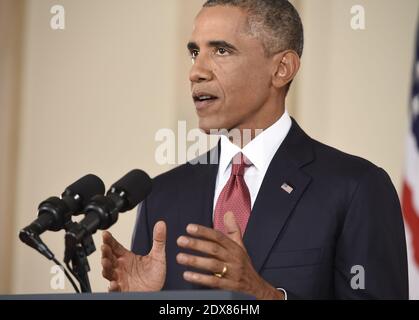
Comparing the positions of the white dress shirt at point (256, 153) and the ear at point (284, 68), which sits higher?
the ear at point (284, 68)

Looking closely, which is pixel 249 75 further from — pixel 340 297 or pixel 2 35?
pixel 2 35

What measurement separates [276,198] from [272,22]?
550 mm

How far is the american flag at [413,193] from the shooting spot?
2.43 meters

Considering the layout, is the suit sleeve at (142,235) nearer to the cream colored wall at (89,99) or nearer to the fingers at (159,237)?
the fingers at (159,237)

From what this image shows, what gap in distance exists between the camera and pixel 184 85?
10.3ft

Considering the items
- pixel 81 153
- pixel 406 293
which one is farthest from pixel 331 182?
pixel 81 153

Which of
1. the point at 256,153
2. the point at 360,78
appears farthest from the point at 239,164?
the point at 360,78

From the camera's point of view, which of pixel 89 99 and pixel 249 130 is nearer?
pixel 249 130

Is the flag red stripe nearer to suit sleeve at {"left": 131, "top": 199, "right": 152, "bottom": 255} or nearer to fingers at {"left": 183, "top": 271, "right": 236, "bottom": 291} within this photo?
suit sleeve at {"left": 131, "top": 199, "right": 152, "bottom": 255}

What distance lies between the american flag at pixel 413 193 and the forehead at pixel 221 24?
615 millimetres

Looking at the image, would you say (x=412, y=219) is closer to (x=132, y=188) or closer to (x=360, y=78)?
(x=360, y=78)

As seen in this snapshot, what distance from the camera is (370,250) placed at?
6.59ft

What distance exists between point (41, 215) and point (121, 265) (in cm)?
40

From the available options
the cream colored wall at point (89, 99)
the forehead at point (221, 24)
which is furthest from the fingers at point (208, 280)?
the cream colored wall at point (89, 99)
